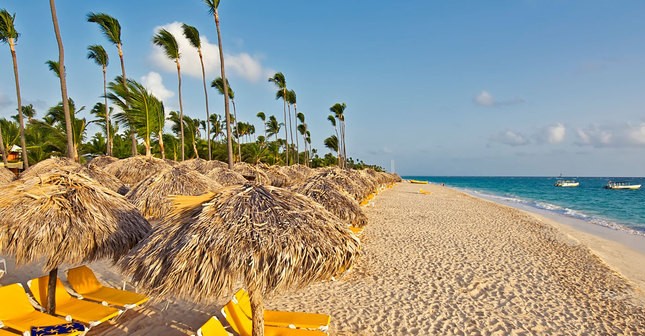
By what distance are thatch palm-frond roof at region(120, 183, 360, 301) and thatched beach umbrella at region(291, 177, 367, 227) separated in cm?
462

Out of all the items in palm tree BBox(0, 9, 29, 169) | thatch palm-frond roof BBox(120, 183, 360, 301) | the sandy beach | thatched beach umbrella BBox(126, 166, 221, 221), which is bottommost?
the sandy beach

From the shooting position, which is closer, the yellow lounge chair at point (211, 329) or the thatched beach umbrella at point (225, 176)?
the yellow lounge chair at point (211, 329)

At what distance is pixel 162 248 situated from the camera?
3113 millimetres

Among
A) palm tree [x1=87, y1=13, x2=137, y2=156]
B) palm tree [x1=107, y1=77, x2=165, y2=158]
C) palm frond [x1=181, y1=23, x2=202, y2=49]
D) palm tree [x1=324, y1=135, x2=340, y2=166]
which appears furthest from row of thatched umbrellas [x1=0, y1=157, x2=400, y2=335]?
palm tree [x1=324, y1=135, x2=340, y2=166]

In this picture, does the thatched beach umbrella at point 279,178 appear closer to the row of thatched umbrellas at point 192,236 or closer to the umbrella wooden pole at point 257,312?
Answer: the row of thatched umbrellas at point 192,236

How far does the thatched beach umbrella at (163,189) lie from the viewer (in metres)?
7.72

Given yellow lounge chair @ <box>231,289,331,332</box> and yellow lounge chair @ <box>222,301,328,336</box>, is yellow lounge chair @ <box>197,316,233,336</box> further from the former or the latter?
yellow lounge chair @ <box>231,289,331,332</box>

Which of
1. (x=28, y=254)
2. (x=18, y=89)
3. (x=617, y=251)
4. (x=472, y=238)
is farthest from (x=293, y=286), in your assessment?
(x=18, y=89)

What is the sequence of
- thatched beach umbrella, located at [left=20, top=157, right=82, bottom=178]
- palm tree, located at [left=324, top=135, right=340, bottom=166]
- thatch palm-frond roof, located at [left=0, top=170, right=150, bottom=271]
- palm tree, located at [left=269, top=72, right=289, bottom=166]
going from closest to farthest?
thatch palm-frond roof, located at [left=0, top=170, right=150, bottom=271] → thatched beach umbrella, located at [left=20, top=157, right=82, bottom=178] → palm tree, located at [left=269, top=72, right=289, bottom=166] → palm tree, located at [left=324, top=135, right=340, bottom=166]

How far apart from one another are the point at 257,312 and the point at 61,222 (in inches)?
92.3

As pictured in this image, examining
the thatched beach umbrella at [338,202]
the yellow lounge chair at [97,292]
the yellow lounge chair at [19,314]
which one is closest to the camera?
the yellow lounge chair at [19,314]

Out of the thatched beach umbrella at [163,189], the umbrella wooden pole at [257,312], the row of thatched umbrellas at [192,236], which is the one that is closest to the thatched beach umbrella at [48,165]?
the thatched beach umbrella at [163,189]

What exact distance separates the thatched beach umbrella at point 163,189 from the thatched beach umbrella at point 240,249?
473 cm

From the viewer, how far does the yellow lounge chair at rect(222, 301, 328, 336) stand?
3662mm
